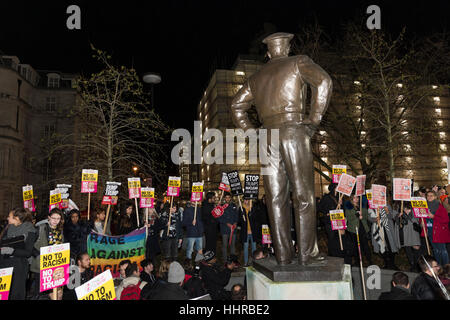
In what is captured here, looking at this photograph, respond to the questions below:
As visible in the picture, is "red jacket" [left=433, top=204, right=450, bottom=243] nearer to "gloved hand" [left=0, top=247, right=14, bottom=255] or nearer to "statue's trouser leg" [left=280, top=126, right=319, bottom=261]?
"statue's trouser leg" [left=280, top=126, right=319, bottom=261]

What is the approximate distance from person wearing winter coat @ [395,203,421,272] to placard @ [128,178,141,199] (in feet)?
24.6

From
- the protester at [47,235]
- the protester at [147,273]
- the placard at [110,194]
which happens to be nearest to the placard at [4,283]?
the protester at [47,235]

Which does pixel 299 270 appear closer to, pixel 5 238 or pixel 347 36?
pixel 5 238

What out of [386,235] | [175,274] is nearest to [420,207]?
[386,235]

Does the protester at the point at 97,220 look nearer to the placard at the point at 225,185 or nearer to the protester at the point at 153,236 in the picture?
the protester at the point at 153,236

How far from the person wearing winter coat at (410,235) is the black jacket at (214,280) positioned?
536 cm

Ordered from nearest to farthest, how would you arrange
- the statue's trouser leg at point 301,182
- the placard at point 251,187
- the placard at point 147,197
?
the statue's trouser leg at point 301,182, the placard at point 147,197, the placard at point 251,187

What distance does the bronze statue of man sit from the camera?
13.5 ft

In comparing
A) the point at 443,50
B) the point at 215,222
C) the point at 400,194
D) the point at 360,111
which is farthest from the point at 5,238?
the point at 443,50

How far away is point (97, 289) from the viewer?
11.4 feet

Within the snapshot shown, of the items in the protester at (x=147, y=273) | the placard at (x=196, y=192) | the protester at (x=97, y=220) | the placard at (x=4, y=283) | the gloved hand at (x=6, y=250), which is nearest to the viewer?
the placard at (x=4, y=283)

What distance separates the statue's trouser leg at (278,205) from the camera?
4.24m

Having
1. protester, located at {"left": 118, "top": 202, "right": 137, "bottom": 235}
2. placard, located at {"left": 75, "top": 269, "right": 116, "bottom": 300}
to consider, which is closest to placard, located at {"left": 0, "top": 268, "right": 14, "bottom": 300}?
placard, located at {"left": 75, "top": 269, "right": 116, "bottom": 300}
